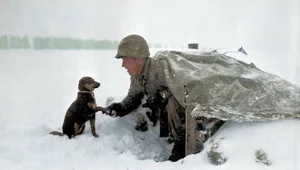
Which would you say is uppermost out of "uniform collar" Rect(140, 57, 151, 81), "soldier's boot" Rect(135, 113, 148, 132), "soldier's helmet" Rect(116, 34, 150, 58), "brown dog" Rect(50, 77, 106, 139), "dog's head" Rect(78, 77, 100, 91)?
"soldier's helmet" Rect(116, 34, 150, 58)

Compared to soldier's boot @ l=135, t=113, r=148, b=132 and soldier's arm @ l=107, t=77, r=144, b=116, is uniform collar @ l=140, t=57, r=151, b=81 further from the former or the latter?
soldier's boot @ l=135, t=113, r=148, b=132

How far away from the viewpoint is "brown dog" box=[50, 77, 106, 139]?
357cm

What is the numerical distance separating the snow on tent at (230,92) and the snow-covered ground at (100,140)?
138 mm

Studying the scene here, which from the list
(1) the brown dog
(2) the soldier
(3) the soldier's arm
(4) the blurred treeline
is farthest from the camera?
(4) the blurred treeline

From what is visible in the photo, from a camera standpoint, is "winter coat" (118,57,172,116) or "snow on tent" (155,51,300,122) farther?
"winter coat" (118,57,172,116)

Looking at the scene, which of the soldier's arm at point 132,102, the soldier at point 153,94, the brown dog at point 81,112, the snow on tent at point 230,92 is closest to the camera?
the snow on tent at point 230,92

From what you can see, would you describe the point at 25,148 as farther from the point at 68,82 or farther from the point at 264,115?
the point at 68,82

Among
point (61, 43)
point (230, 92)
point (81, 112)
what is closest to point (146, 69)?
point (81, 112)

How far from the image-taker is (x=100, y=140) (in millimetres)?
3543

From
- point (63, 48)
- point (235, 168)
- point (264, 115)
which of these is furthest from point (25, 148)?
point (63, 48)

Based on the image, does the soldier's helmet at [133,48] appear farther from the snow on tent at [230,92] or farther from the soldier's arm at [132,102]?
the soldier's arm at [132,102]

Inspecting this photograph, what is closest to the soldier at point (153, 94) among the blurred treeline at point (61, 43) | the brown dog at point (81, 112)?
the brown dog at point (81, 112)

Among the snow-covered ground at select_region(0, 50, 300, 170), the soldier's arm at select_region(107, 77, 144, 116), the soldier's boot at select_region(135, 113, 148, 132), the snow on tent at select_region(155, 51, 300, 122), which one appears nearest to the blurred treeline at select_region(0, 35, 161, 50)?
the snow-covered ground at select_region(0, 50, 300, 170)

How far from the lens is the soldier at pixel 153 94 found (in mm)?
3146
